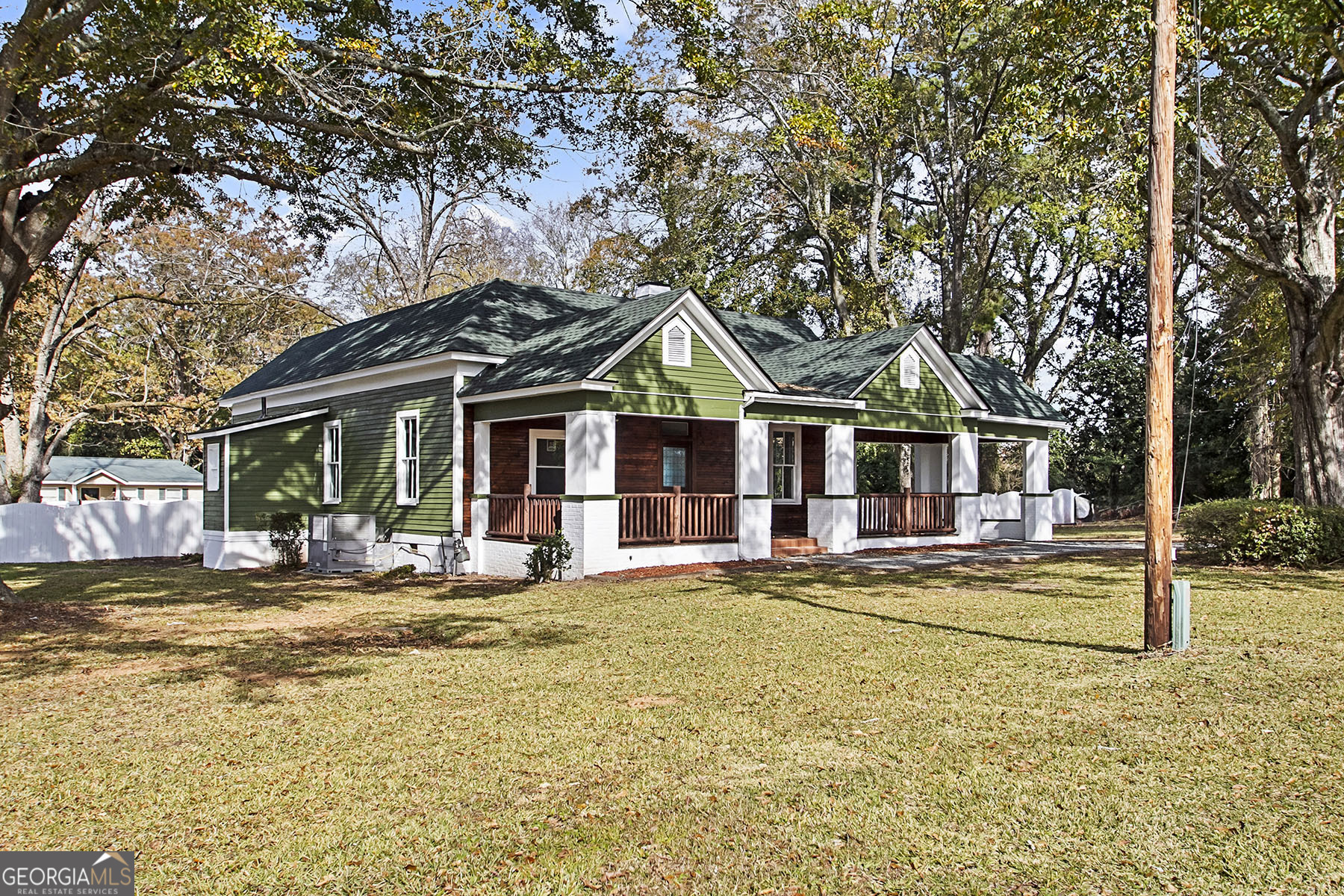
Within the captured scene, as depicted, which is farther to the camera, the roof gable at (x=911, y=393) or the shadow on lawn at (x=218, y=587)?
the roof gable at (x=911, y=393)

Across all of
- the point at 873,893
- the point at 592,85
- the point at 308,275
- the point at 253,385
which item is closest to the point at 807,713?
the point at 873,893

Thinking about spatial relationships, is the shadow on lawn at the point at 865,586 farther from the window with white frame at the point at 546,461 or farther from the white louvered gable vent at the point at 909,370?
the white louvered gable vent at the point at 909,370

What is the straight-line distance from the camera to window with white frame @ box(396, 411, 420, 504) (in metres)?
20.0

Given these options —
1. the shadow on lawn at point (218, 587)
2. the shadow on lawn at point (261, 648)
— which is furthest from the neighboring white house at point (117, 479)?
the shadow on lawn at point (261, 648)

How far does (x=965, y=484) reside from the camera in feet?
78.4

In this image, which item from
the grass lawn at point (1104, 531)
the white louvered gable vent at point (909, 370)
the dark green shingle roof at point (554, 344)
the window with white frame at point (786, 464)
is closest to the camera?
the dark green shingle roof at point (554, 344)

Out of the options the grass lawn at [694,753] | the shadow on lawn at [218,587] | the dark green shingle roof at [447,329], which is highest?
the dark green shingle roof at [447,329]

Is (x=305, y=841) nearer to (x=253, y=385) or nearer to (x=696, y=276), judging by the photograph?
(x=253, y=385)

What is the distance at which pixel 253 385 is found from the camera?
26250 millimetres

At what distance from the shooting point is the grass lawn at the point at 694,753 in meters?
4.55

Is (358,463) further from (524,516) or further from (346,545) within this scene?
(524,516)

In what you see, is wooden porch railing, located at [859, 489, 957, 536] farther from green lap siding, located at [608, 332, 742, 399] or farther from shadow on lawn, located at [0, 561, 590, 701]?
A: shadow on lawn, located at [0, 561, 590, 701]

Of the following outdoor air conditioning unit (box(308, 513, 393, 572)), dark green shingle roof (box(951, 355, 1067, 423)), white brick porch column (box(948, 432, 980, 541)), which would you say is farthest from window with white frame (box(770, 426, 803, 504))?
outdoor air conditioning unit (box(308, 513, 393, 572))

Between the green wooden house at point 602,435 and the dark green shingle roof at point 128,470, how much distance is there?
95.4 ft
